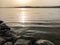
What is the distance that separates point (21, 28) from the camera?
200 centimetres

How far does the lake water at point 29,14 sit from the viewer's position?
2370 mm

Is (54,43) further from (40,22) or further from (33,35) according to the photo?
(40,22)

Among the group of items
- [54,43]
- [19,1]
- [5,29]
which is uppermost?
[19,1]

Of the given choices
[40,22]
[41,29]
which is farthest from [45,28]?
[40,22]

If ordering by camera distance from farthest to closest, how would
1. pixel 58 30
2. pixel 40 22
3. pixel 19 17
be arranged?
pixel 19 17
pixel 40 22
pixel 58 30

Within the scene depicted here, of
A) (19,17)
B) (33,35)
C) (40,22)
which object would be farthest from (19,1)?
(33,35)

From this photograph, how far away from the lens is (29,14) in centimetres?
260

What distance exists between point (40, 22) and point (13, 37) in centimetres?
71

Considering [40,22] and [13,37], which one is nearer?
[13,37]

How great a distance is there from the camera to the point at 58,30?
192 cm

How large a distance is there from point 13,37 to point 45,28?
0.53 metres

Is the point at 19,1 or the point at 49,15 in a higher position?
the point at 19,1

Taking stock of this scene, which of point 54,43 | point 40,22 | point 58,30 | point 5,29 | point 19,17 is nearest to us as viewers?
point 54,43

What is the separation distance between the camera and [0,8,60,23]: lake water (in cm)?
237
